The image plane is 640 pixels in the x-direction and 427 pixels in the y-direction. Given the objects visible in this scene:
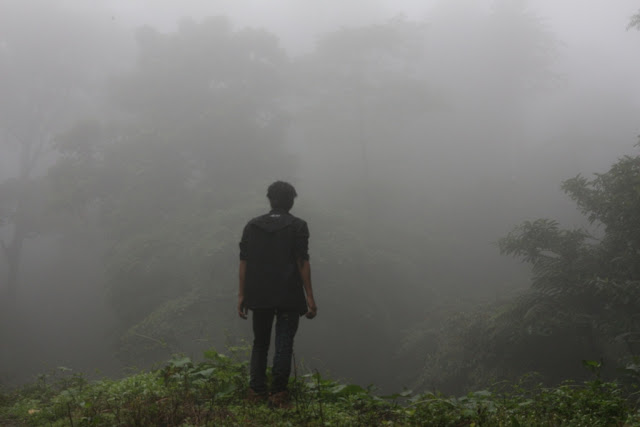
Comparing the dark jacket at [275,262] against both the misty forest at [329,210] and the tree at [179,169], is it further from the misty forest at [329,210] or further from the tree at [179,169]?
the tree at [179,169]

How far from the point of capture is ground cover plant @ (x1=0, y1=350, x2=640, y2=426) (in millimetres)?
2908

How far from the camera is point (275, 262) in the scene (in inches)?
146

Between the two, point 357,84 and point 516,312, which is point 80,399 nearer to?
point 516,312

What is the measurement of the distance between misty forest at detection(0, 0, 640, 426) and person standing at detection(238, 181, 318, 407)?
1.06 feet

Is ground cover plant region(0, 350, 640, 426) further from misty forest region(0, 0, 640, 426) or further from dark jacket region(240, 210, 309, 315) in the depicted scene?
dark jacket region(240, 210, 309, 315)

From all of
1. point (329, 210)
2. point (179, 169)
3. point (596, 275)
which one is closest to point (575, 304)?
point (596, 275)

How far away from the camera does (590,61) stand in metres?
43.1

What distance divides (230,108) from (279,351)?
20571 millimetres

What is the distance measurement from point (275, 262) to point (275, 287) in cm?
21

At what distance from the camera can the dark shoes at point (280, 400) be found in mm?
3381

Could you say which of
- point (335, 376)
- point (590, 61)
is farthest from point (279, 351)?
point (590, 61)

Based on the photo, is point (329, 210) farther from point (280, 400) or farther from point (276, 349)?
point (280, 400)

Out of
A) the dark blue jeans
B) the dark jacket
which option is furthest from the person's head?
the dark blue jeans

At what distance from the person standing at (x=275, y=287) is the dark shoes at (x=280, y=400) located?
6cm
